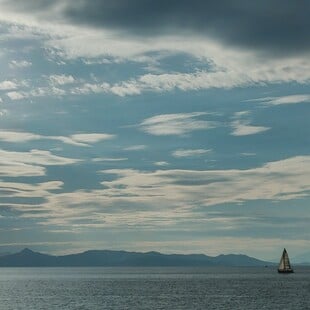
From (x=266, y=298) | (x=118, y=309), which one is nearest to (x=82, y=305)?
(x=118, y=309)

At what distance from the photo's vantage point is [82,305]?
15312 centimetres

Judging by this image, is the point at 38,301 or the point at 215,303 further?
the point at 38,301

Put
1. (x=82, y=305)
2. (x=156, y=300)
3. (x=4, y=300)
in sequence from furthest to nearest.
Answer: (x=4, y=300)
(x=156, y=300)
(x=82, y=305)

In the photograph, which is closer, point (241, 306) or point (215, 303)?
point (241, 306)

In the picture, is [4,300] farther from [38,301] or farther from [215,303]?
[215,303]

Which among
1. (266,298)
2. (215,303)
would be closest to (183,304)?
(215,303)

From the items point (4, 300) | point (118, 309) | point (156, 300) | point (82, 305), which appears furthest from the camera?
point (4, 300)

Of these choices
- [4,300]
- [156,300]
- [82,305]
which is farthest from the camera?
→ [4,300]

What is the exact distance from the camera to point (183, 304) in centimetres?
15425

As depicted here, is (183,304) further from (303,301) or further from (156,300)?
(303,301)

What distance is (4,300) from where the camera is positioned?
177750mm

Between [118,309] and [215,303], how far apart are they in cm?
2752

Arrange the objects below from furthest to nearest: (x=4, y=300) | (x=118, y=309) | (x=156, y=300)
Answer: (x=4, y=300) → (x=156, y=300) → (x=118, y=309)

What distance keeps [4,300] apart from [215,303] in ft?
197
